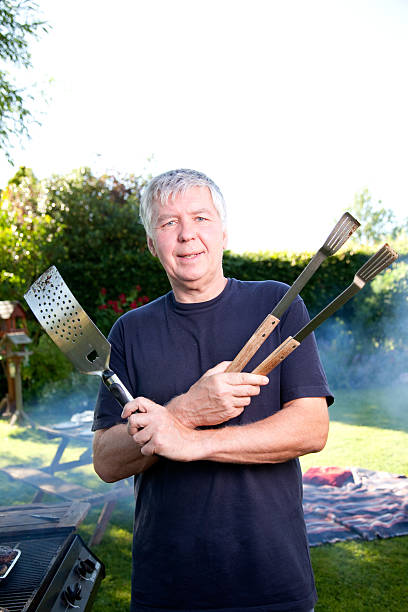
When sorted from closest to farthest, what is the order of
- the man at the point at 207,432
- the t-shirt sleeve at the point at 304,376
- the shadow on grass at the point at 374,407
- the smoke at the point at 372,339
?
the man at the point at 207,432
the t-shirt sleeve at the point at 304,376
the shadow on grass at the point at 374,407
the smoke at the point at 372,339

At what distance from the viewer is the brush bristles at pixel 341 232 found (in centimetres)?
112

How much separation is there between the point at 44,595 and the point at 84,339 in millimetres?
996

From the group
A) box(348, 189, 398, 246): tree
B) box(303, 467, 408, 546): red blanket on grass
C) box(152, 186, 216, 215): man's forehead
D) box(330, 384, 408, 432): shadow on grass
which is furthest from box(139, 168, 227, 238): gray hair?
box(348, 189, 398, 246): tree

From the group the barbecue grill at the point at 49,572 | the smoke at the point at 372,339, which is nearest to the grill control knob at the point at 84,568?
the barbecue grill at the point at 49,572

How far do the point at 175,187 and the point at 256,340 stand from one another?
0.55 metres

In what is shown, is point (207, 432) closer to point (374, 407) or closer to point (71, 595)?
point (71, 595)

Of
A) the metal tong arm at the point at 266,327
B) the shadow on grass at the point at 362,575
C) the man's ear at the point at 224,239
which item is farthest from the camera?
the shadow on grass at the point at 362,575

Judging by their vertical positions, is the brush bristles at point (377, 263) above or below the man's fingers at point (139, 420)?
above

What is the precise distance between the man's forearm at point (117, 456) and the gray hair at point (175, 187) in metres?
0.61

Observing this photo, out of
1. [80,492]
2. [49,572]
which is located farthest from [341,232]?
[80,492]

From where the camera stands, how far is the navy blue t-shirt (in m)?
1.41

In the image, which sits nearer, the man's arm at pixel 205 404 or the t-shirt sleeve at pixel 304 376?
the man's arm at pixel 205 404

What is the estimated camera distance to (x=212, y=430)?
4.44 feet

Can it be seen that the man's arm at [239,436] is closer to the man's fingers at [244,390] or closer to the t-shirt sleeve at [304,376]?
the t-shirt sleeve at [304,376]
